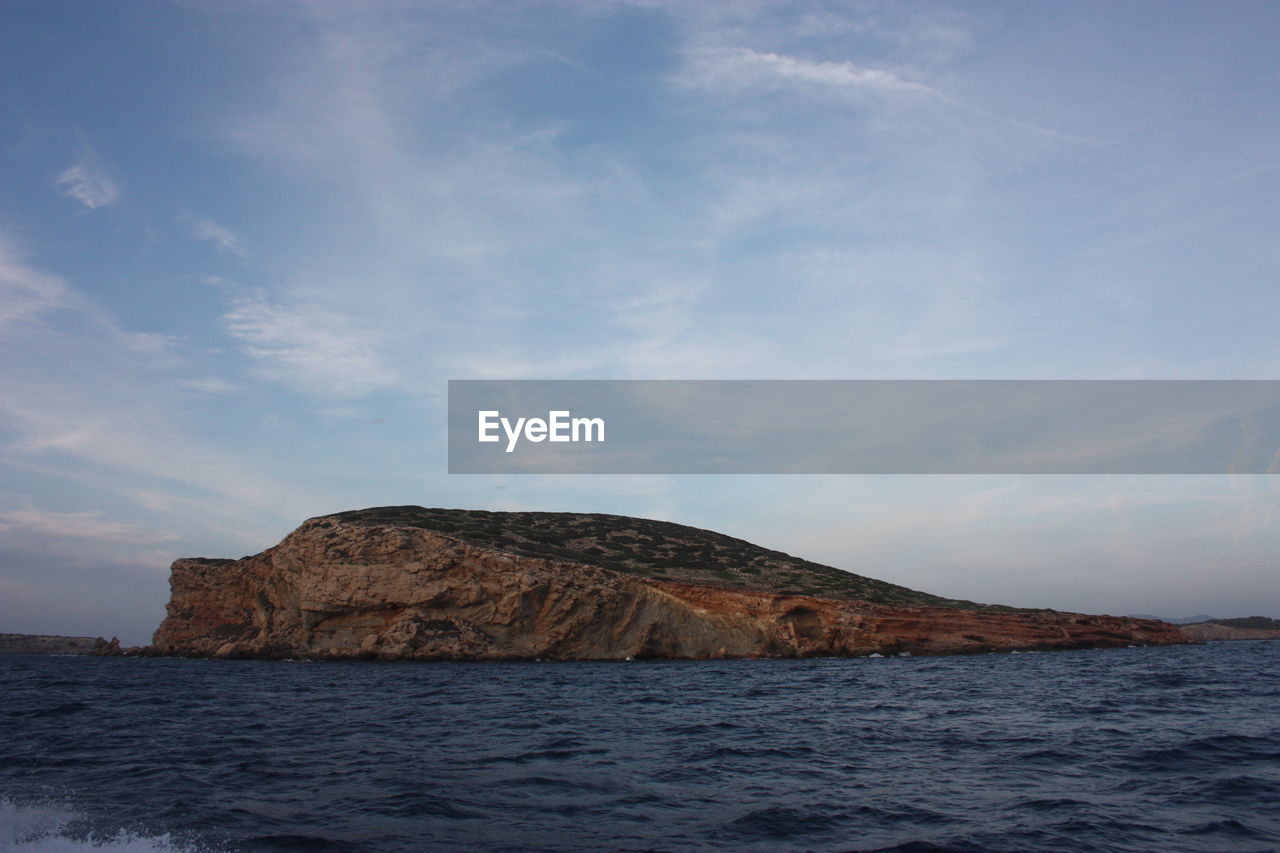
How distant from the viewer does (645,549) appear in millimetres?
79375

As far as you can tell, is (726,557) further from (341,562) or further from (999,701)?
(999,701)

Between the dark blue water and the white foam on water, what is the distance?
2.1 inches

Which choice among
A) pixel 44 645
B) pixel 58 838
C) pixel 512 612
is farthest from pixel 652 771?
pixel 44 645

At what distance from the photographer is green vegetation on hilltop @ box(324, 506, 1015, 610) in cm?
6531

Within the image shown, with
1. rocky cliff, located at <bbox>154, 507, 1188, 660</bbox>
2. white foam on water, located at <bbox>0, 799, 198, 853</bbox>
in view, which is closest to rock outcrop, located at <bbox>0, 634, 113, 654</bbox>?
rocky cliff, located at <bbox>154, 507, 1188, 660</bbox>

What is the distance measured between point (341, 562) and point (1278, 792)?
5536 cm

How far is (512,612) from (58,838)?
46927mm

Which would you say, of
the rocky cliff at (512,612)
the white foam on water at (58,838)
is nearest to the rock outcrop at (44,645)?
the rocky cliff at (512,612)

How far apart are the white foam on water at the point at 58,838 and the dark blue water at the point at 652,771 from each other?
0.05m

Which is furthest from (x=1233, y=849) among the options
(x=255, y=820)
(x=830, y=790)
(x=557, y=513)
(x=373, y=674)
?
(x=557, y=513)

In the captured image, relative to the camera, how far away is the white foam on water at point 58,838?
8.92m

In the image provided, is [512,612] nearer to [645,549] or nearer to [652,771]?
[645,549]

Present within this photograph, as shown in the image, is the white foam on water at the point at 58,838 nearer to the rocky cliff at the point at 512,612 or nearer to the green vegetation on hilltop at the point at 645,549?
the rocky cliff at the point at 512,612

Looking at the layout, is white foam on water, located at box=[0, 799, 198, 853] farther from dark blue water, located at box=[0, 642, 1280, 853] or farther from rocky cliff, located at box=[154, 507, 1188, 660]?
rocky cliff, located at box=[154, 507, 1188, 660]
